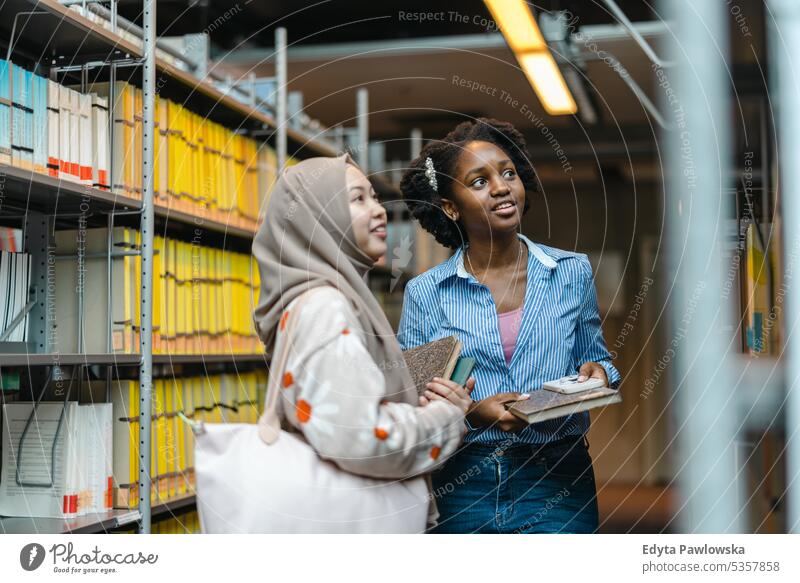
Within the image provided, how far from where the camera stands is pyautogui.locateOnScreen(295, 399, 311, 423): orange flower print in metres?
1.58

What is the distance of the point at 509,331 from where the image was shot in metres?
2.06

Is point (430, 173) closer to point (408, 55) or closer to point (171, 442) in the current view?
point (171, 442)

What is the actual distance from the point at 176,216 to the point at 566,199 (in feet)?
15.3

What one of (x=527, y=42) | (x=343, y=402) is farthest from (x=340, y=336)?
(x=527, y=42)

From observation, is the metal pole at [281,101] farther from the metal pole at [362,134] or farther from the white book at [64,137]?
the white book at [64,137]

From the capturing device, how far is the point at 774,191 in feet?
6.77

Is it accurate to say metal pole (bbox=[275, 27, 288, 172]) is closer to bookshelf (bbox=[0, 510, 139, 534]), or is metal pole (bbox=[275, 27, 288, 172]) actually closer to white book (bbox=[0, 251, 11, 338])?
white book (bbox=[0, 251, 11, 338])

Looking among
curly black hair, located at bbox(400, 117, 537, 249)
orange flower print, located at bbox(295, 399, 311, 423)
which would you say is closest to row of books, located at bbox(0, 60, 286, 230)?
curly black hair, located at bbox(400, 117, 537, 249)

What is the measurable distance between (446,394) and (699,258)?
1.80 ft

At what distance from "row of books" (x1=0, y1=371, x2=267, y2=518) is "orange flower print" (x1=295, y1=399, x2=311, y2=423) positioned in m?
1.05

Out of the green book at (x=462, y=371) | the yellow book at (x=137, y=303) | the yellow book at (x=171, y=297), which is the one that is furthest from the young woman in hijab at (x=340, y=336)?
the yellow book at (x=171, y=297)

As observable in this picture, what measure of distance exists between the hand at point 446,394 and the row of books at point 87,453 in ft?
3.34
